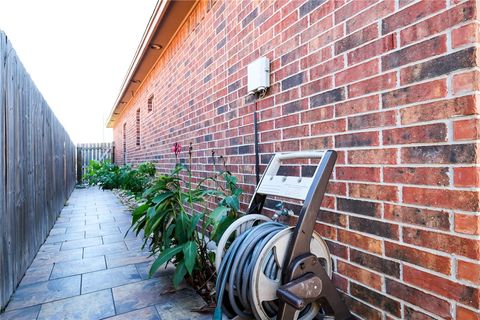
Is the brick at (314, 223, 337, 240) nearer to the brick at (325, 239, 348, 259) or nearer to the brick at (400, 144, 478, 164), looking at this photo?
the brick at (325, 239, 348, 259)

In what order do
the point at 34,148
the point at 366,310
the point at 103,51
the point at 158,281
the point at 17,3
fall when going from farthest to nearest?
the point at 103,51 → the point at 17,3 → the point at 34,148 → the point at 158,281 → the point at 366,310

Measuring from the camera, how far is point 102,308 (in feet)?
6.10

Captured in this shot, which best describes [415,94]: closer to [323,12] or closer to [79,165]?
[323,12]

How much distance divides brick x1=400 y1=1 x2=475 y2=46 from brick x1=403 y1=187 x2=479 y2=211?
23.3 inches

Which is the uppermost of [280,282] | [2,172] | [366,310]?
[2,172]

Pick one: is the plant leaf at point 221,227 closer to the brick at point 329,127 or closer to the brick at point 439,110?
the brick at point 329,127

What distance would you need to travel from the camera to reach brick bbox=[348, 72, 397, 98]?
48.8 inches

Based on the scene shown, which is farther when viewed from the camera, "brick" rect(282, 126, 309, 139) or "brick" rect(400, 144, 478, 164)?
"brick" rect(282, 126, 309, 139)

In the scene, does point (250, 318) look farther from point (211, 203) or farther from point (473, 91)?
point (211, 203)

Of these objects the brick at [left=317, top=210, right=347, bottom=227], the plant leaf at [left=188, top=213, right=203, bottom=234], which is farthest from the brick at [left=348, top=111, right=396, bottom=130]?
the plant leaf at [left=188, top=213, right=203, bottom=234]

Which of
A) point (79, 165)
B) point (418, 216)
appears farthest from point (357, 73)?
point (79, 165)

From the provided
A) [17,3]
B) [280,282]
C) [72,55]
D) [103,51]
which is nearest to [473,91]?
[280,282]

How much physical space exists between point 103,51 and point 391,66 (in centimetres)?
1104

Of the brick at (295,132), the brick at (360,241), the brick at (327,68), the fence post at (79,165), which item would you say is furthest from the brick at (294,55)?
the fence post at (79,165)
